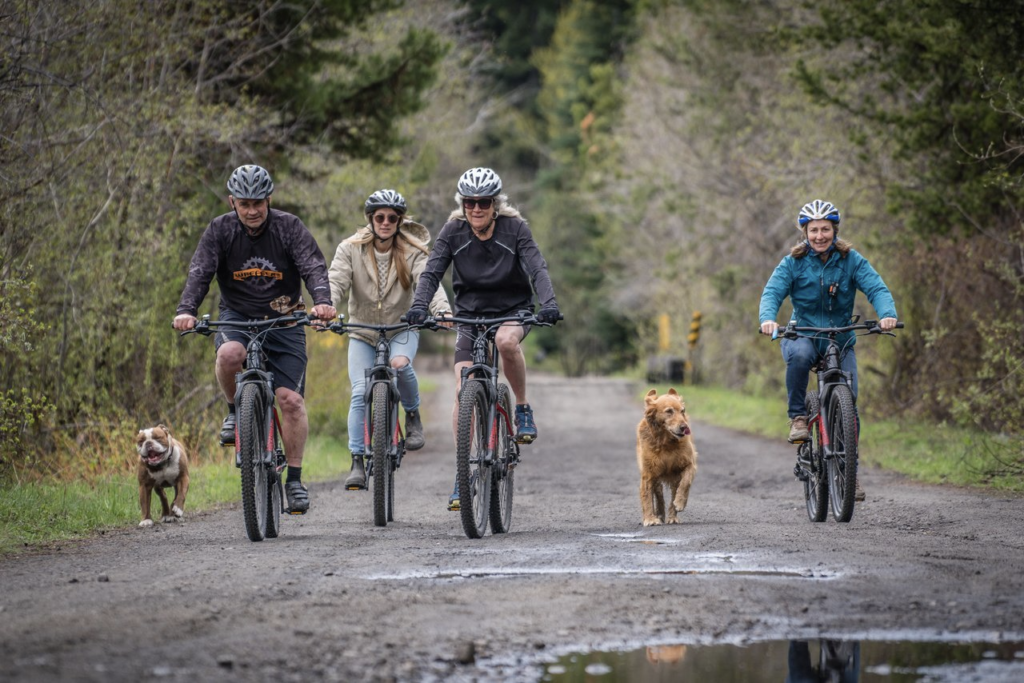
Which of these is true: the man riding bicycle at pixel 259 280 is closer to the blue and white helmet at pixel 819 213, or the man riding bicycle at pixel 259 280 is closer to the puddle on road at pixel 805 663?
the blue and white helmet at pixel 819 213

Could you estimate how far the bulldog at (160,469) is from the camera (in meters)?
10.8

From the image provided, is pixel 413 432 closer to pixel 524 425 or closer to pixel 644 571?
pixel 524 425

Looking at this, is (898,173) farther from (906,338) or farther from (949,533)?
(949,533)

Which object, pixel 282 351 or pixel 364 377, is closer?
pixel 282 351

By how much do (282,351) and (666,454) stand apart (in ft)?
9.79

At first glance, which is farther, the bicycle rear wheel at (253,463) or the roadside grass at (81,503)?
the roadside grass at (81,503)

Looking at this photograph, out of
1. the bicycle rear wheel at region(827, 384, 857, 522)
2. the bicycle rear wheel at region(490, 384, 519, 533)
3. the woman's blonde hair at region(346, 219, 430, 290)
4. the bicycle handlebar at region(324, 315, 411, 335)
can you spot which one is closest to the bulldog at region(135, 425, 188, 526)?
the bicycle handlebar at region(324, 315, 411, 335)

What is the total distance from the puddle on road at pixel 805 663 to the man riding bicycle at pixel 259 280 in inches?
179

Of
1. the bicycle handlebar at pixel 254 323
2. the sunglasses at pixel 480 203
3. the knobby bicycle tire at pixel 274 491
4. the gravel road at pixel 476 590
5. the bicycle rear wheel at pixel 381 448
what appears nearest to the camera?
the gravel road at pixel 476 590

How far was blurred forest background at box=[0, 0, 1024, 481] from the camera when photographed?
1316 cm

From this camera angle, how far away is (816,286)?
10.6 metres

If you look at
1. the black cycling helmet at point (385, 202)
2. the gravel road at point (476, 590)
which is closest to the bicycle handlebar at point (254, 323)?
the gravel road at point (476, 590)

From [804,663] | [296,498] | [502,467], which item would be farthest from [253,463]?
[804,663]

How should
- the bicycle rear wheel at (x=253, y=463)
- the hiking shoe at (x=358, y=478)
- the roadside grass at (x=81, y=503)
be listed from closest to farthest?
the bicycle rear wheel at (x=253, y=463) → the roadside grass at (x=81, y=503) → the hiking shoe at (x=358, y=478)
